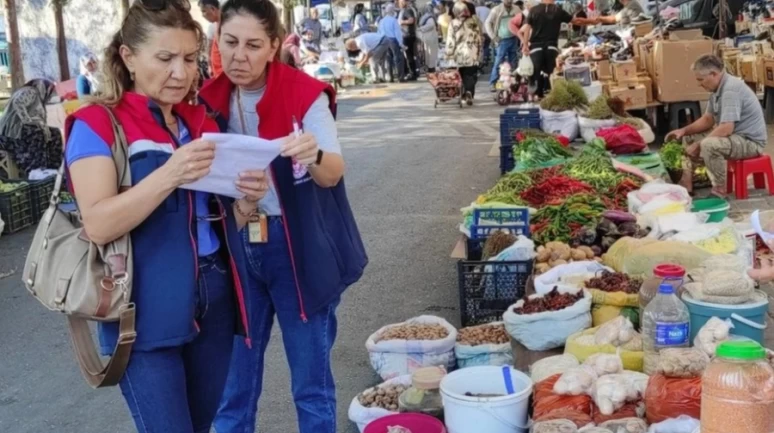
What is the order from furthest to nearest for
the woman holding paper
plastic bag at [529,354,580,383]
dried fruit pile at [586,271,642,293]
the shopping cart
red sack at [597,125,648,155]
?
the shopping cart, red sack at [597,125,648,155], dried fruit pile at [586,271,642,293], plastic bag at [529,354,580,383], the woman holding paper

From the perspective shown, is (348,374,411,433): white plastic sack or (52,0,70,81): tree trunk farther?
(52,0,70,81): tree trunk

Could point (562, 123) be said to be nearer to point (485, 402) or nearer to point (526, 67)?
point (526, 67)

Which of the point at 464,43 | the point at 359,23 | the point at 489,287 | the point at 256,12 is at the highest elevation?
the point at 359,23

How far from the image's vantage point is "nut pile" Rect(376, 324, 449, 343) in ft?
15.3

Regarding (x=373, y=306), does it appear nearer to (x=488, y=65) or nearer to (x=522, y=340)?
(x=522, y=340)

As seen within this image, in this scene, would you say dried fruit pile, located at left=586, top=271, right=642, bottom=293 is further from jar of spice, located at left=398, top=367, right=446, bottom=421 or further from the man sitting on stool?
the man sitting on stool

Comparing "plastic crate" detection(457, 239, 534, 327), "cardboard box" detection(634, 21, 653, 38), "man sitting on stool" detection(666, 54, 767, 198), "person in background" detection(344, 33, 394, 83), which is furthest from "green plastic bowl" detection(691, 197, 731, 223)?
"person in background" detection(344, 33, 394, 83)

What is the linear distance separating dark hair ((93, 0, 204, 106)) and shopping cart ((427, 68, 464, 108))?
14661 mm

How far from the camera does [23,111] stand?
1012 cm

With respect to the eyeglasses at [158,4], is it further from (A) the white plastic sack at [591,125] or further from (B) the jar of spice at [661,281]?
(A) the white plastic sack at [591,125]

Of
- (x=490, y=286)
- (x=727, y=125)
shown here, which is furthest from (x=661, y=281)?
(x=727, y=125)

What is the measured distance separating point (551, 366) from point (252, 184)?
5.74ft

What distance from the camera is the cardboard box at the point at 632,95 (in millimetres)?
11352

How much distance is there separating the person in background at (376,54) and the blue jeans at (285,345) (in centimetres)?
1977
